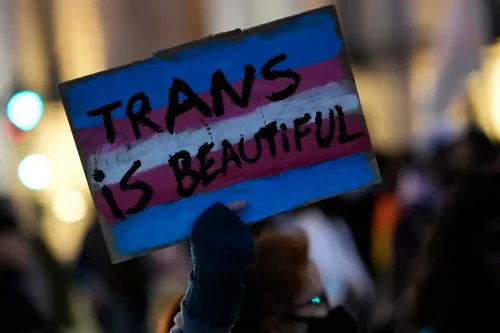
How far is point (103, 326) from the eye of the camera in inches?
91.0

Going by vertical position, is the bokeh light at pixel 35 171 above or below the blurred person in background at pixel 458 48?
below

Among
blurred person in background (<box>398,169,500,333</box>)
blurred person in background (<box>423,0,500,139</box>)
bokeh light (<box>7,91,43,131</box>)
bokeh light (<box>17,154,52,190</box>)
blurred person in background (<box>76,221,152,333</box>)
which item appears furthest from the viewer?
bokeh light (<box>17,154,52,190</box>)

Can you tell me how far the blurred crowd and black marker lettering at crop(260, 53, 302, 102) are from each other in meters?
0.26

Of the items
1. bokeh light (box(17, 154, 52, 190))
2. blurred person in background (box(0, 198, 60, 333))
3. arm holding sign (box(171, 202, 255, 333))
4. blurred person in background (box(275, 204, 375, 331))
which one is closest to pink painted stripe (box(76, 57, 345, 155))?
arm holding sign (box(171, 202, 255, 333))

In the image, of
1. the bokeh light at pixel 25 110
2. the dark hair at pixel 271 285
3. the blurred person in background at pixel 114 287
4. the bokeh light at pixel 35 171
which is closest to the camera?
the dark hair at pixel 271 285

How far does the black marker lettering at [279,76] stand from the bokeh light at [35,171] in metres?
2.64

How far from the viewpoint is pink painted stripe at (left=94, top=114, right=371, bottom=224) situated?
0.71 meters

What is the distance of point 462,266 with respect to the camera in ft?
3.99

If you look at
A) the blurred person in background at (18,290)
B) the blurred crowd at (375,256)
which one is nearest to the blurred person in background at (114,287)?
the blurred crowd at (375,256)

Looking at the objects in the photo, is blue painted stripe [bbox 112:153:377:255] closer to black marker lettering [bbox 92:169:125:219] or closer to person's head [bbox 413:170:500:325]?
black marker lettering [bbox 92:169:125:219]

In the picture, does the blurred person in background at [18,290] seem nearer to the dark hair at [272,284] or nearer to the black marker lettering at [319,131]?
the dark hair at [272,284]

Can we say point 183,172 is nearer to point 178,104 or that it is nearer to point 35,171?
point 178,104

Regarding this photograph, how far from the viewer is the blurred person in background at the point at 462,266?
46.6 inches

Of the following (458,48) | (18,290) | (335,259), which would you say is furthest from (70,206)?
(335,259)
